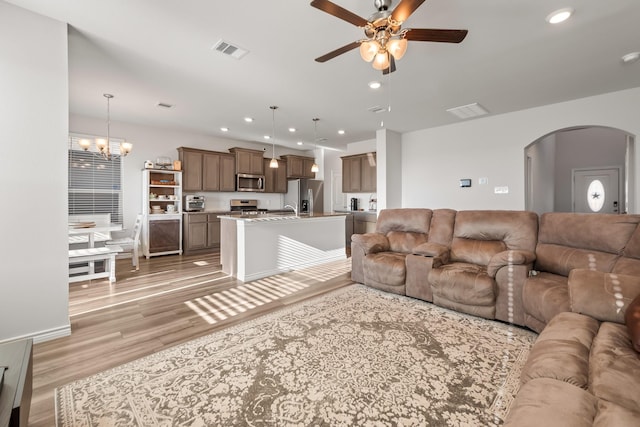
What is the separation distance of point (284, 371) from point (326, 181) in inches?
281

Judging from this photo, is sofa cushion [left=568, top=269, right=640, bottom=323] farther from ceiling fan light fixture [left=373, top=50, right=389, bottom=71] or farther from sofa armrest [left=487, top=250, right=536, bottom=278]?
ceiling fan light fixture [left=373, top=50, right=389, bottom=71]

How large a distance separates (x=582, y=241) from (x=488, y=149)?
3.22 metres

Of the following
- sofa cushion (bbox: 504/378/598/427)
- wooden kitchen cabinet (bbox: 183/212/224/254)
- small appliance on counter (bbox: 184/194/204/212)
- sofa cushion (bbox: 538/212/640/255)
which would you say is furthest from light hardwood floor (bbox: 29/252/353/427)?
sofa cushion (bbox: 538/212/640/255)

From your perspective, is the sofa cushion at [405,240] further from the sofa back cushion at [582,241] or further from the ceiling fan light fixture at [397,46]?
the ceiling fan light fixture at [397,46]

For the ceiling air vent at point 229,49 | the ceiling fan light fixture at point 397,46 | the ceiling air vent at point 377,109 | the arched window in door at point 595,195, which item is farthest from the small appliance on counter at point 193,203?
the arched window in door at point 595,195

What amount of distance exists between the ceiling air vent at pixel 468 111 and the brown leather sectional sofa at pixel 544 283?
2175mm

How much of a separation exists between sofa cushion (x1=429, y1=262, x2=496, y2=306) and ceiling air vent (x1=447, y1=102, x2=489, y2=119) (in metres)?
2.98

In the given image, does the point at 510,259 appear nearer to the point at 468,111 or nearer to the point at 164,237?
the point at 468,111

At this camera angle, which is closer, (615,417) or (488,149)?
(615,417)

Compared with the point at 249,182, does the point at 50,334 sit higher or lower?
lower

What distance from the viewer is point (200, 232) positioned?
21.0ft

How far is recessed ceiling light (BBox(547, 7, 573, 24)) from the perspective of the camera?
7.74ft

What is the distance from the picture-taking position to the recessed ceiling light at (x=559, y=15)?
2359mm

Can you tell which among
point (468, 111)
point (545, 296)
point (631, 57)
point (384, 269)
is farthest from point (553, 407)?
point (468, 111)
